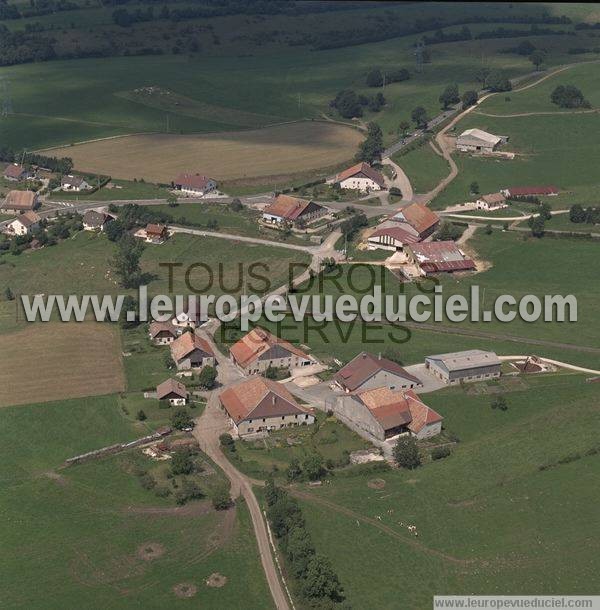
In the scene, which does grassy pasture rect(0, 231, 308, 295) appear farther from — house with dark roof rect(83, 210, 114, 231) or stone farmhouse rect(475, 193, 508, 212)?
stone farmhouse rect(475, 193, 508, 212)

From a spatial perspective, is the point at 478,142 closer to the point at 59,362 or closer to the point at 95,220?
the point at 95,220

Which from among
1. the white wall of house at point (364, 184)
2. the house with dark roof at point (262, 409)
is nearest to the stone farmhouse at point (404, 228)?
the white wall of house at point (364, 184)

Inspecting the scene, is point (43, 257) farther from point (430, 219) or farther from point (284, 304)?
point (430, 219)

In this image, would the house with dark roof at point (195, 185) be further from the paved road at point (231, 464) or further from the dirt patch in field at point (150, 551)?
the dirt patch in field at point (150, 551)

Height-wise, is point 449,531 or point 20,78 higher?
point 20,78

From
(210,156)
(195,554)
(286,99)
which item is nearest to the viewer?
(195,554)

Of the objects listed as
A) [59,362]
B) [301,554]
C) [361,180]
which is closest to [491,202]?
[361,180]

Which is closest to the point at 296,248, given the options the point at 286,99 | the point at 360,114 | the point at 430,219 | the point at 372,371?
the point at 430,219
